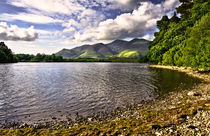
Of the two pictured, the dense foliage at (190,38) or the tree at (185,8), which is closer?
the dense foliage at (190,38)

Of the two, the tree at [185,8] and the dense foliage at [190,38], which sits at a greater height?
the tree at [185,8]

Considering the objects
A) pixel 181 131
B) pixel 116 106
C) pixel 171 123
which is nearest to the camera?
pixel 181 131

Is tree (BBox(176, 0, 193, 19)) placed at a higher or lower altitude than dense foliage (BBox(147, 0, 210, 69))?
higher

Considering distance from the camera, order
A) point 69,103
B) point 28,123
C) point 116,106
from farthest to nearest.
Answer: point 69,103 < point 116,106 < point 28,123

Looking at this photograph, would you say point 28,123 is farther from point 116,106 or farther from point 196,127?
point 196,127

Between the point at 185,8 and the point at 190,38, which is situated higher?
the point at 185,8

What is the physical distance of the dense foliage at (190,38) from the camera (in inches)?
1972

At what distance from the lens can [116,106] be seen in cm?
2127

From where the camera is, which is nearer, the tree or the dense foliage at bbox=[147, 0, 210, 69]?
the dense foliage at bbox=[147, 0, 210, 69]

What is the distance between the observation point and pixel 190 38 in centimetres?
5856

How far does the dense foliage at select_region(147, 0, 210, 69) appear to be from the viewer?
5009 centimetres

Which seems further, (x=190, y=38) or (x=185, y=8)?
(x=185, y=8)

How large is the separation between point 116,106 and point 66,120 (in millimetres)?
8404

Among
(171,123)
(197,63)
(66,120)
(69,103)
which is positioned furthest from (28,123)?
(197,63)
